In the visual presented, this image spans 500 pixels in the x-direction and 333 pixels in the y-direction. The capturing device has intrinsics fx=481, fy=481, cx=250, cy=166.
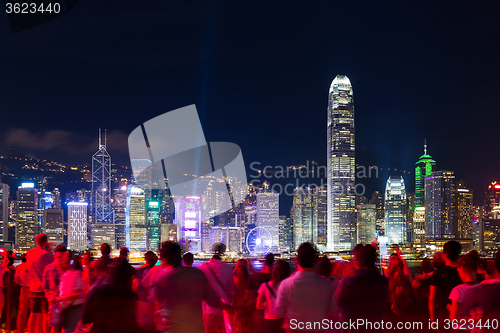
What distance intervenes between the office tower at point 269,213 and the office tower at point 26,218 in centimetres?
5548

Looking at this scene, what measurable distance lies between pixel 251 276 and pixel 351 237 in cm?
12846

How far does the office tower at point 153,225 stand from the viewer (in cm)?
12131

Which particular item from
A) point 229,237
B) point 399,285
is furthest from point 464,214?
point 399,285

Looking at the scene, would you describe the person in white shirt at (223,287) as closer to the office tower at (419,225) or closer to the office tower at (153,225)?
the office tower at (153,225)

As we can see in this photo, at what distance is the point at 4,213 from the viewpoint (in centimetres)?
10925

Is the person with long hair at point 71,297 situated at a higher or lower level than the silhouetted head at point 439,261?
lower

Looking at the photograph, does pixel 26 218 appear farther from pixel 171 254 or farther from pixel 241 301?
pixel 171 254

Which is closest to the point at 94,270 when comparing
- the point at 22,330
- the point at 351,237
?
the point at 22,330

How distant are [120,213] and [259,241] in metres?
39.7

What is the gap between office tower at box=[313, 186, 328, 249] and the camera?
5491 inches

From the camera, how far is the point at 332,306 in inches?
157

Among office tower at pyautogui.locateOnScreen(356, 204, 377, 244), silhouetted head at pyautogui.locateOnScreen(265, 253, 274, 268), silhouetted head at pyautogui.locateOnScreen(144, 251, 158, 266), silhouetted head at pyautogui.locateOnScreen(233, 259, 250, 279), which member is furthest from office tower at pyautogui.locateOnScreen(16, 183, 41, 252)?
silhouetted head at pyautogui.locateOnScreen(265, 253, 274, 268)

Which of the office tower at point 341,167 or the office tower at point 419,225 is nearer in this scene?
the office tower at point 341,167

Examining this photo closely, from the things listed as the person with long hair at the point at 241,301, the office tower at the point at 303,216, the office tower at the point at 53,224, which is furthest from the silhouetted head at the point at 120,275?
the office tower at the point at 303,216
